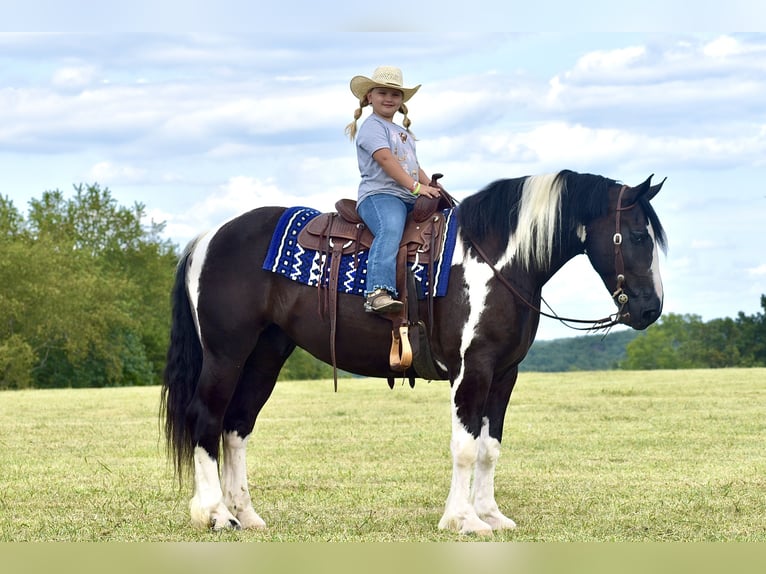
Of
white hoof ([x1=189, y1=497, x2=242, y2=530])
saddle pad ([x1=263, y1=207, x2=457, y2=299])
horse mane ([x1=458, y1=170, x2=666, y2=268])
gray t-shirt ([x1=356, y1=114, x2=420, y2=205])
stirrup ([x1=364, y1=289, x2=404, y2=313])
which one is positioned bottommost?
white hoof ([x1=189, y1=497, x2=242, y2=530])

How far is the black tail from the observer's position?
7555 mm

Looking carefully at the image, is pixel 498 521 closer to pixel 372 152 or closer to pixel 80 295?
pixel 372 152

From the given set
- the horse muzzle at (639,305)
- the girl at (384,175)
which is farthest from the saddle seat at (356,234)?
the horse muzzle at (639,305)

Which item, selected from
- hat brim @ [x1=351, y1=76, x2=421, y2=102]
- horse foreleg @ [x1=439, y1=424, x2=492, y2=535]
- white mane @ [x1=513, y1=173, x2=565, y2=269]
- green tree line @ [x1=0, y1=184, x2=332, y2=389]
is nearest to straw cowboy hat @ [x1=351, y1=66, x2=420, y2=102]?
hat brim @ [x1=351, y1=76, x2=421, y2=102]

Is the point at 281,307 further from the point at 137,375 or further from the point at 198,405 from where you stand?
the point at 137,375

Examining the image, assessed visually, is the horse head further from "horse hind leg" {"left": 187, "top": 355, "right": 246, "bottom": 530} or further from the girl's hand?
"horse hind leg" {"left": 187, "top": 355, "right": 246, "bottom": 530}

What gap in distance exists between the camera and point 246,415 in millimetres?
7730

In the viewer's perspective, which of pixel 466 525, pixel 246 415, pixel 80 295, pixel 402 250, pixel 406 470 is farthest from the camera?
pixel 80 295

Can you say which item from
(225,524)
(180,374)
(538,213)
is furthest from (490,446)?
(180,374)

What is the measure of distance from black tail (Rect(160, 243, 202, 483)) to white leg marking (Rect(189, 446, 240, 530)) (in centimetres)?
16

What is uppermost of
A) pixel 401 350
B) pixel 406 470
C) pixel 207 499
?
pixel 401 350

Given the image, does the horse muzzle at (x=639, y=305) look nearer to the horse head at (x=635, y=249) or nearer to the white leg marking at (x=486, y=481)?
the horse head at (x=635, y=249)

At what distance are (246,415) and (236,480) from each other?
483mm

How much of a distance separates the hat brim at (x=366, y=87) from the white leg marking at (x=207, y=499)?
112 inches
